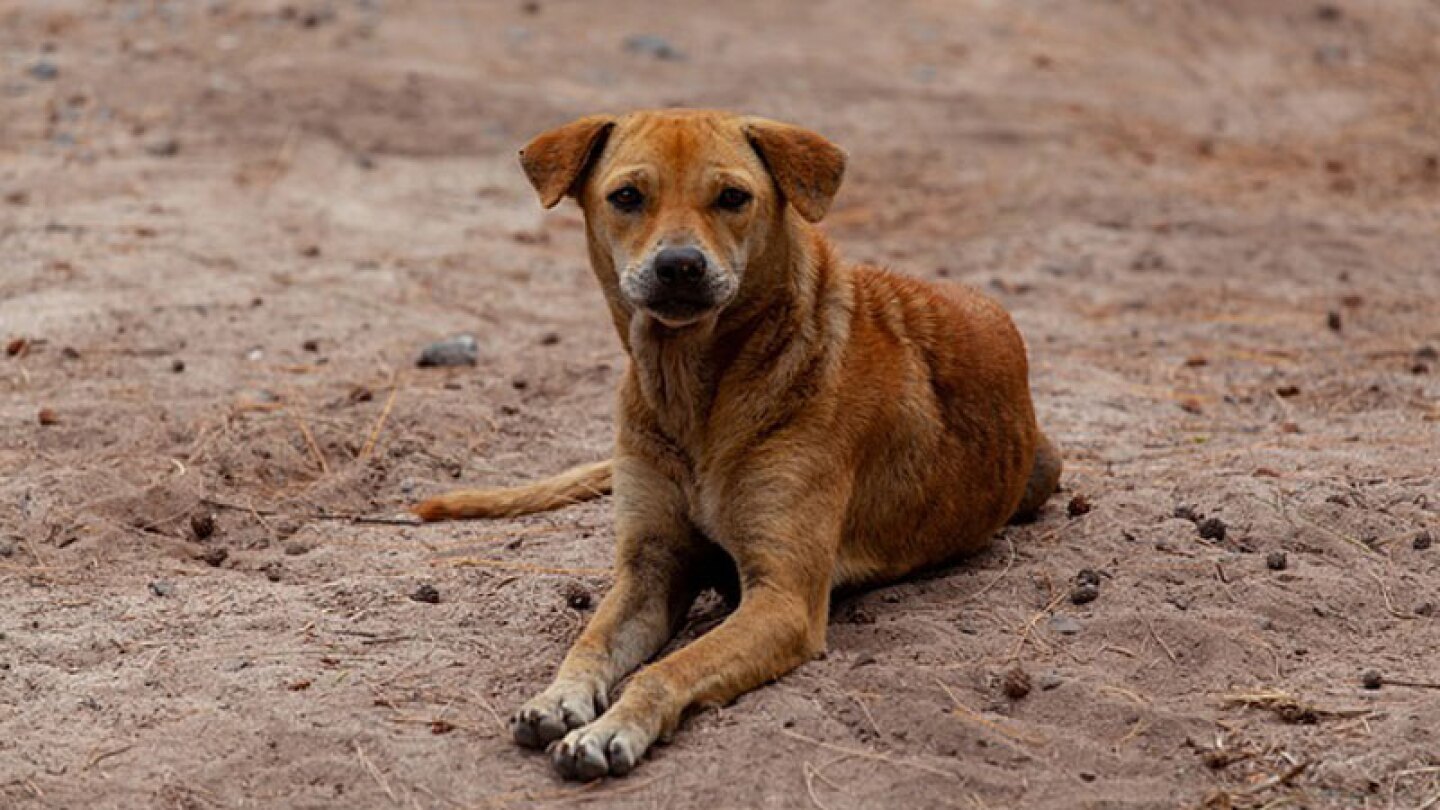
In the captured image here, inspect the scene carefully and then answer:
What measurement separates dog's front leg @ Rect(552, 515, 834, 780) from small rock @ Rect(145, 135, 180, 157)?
7120 millimetres

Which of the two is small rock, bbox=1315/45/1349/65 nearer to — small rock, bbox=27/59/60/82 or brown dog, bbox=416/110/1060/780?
small rock, bbox=27/59/60/82

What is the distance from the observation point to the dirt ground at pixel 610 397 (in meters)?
4.55

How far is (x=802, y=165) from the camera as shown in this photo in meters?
5.39

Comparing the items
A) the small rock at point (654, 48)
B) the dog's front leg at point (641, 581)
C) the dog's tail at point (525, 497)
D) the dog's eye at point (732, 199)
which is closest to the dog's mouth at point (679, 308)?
the dog's eye at point (732, 199)

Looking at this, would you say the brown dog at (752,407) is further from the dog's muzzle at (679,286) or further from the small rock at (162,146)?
the small rock at (162,146)

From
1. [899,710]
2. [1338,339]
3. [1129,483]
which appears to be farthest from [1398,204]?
[899,710]

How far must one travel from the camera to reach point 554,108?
12.6 meters

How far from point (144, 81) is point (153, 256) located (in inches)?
131

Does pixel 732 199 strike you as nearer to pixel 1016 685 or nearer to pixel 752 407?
pixel 752 407

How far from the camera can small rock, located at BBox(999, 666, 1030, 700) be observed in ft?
15.5

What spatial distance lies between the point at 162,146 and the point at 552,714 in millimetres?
7643

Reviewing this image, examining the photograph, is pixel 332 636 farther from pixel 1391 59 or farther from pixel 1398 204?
pixel 1391 59

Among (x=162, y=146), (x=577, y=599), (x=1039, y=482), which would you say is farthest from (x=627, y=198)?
(x=162, y=146)

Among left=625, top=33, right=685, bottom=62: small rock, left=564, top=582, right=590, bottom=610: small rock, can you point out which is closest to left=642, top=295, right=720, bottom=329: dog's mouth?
left=564, top=582, right=590, bottom=610: small rock
